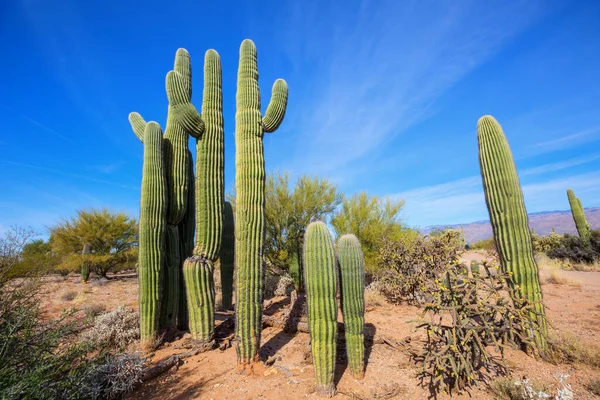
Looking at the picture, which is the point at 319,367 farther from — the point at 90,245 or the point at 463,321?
the point at 90,245

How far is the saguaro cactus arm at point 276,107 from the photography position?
4.98m

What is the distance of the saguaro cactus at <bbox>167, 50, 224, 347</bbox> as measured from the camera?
4777mm

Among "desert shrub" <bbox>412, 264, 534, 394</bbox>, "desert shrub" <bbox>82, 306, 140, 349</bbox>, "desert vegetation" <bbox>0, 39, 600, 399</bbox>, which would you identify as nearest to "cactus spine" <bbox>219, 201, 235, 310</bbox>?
"desert vegetation" <bbox>0, 39, 600, 399</bbox>

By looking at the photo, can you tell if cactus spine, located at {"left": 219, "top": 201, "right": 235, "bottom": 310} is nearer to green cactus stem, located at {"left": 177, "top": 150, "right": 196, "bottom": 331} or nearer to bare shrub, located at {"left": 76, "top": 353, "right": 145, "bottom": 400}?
green cactus stem, located at {"left": 177, "top": 150, "right": 196, "bottom": 331}

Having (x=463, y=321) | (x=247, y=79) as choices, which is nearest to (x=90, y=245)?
(x=247, y=79)

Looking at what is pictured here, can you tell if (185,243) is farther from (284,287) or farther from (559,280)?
(559,280)

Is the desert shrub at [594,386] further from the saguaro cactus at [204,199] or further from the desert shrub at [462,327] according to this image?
the saguaro cactus at [204,199]

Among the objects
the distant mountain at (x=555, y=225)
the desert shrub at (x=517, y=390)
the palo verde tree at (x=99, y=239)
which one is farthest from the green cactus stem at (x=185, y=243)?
the distant mountain at (x=555, y=225)

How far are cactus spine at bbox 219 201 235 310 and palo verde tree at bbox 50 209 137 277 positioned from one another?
10203 millimetres

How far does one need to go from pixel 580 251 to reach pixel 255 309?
1631 cm

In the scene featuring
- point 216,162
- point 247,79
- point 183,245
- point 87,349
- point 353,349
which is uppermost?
point 247,79

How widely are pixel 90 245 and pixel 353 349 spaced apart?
15.9 meters

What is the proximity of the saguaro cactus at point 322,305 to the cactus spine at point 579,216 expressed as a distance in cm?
1661

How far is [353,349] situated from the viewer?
3.76 meters
